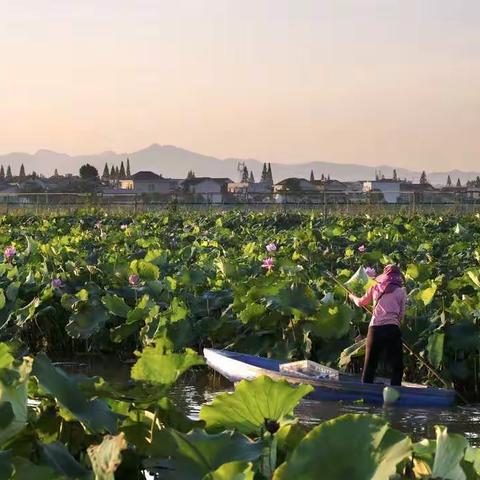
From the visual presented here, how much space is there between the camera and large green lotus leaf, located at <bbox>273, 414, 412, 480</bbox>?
1.63 m

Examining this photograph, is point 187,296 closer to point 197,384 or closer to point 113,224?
point 197,384

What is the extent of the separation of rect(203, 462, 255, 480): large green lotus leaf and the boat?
210 inches

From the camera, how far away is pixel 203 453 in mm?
1850

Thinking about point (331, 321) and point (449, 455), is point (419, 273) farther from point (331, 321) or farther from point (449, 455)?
point (449, 455)

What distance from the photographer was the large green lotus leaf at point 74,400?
207 centimetres

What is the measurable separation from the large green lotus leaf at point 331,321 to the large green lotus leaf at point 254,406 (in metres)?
6.04

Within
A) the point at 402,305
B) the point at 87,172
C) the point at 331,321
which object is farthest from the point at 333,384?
the point at 87,172

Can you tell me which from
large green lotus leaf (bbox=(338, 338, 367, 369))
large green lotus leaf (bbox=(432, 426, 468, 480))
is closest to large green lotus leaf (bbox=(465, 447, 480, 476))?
large green lotus leaf (bbox=(432, 426, 468, 480))

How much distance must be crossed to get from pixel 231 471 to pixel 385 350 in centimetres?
622

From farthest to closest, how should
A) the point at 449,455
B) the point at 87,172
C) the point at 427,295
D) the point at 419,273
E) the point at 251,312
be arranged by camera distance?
1. the point at 87,172
2. the point at 419,273
3. the point at 251,312
4. the point at 427,295
5. the point at 449,455

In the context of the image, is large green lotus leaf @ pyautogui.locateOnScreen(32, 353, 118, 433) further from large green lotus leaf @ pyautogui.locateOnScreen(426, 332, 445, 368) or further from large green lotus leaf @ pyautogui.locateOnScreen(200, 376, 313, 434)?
large green lotus leaf @ pyautogui.locateOnScreen(426, 332, 445, 368)

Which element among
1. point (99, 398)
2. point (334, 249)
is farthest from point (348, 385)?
point (334, 249)

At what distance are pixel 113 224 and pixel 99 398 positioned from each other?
74.9 feet

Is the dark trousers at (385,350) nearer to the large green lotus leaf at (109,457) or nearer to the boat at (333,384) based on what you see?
the boat at (333,384)
